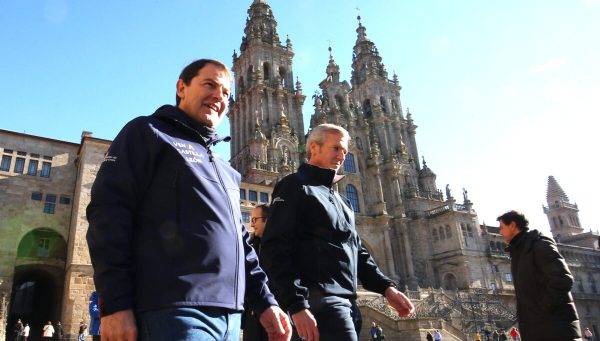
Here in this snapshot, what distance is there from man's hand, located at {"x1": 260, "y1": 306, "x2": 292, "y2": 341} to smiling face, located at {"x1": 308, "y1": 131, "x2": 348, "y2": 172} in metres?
1.98

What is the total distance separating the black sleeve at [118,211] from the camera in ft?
7.34

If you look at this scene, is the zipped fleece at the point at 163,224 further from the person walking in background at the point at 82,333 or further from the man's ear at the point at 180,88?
the person walking in background at the point at 82,333

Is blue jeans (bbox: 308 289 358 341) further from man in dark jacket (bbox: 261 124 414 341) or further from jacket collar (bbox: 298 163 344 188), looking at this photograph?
jacket collar (bbox: 298 163 344 188)

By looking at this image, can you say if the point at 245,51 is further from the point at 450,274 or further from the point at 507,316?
the point at 507,316

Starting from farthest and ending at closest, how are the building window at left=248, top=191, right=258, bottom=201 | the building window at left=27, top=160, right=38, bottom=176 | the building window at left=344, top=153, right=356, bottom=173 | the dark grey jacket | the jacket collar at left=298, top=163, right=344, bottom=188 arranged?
the building window at left=344, top=153, right=356, bottom=173 → the building window at left=248, top=191, right=258, bottom=201 → the building window at left=27, top=160, right=38, bottom=176 → the dark grey jacket → the jacket collar at left=298, top=163, right=344, bottom=188

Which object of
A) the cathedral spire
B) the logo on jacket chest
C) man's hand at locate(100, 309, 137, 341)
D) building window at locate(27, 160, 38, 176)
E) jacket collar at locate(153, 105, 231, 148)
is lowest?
man's hand at locate(100, 309, 137, 341)

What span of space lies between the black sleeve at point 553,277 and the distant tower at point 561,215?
92681 millimetres

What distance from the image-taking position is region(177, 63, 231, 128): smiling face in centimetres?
313

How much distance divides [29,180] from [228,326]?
94.1 ft

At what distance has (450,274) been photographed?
47031 mm

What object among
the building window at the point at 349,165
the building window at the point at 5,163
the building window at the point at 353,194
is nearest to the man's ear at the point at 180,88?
the building window at the point at 5,163

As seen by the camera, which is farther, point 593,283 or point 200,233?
point 593,283

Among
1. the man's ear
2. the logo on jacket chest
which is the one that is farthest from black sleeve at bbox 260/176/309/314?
the man's ear

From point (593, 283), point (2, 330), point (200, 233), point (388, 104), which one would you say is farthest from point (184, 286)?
point (593, 283)
